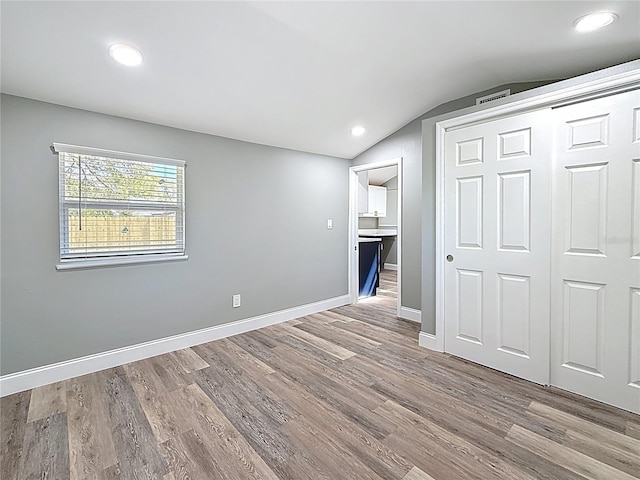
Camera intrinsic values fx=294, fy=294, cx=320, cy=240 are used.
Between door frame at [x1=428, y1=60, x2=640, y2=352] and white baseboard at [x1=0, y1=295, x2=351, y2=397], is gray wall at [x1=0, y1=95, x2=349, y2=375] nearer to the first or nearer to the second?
white baseboard at [x1=0, y1=295, x2=351, y2=397]

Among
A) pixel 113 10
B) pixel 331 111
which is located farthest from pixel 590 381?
pixel 113 10

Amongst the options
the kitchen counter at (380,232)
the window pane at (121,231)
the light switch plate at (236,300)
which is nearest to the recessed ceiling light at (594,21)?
the window pane at (121,231)

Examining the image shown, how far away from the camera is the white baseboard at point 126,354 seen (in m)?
2.18

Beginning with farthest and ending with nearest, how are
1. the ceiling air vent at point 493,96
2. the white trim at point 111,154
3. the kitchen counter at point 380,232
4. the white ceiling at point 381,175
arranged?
the kitchen counter at point 380,232, the white ceiling at point 381,175, the ceiling air vent at point 493,96, the white trim at point 111,154

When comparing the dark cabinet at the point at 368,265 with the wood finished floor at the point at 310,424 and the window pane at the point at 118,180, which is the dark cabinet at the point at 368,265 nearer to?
the wood finished floor at the point at 310,424

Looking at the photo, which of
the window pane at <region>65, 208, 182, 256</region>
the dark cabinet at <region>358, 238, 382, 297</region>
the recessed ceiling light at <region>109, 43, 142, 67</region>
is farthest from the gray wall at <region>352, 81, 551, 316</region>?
the recessed ceiling light at <region>109, 43, 142, 67</region>

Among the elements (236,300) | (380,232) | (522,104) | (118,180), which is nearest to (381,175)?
(380,232)

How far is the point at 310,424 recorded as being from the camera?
180 cm

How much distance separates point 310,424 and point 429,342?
1585 millimetres

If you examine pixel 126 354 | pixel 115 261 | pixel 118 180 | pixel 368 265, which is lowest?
pixel 126 354

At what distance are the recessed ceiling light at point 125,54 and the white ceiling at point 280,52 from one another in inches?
1.6

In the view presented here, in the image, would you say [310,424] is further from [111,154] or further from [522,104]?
[522,104]

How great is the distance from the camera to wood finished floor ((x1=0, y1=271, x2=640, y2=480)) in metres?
1.47

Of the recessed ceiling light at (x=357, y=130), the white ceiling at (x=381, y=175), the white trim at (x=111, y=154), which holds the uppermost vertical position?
the white ceiling at (x=381, y=175)
